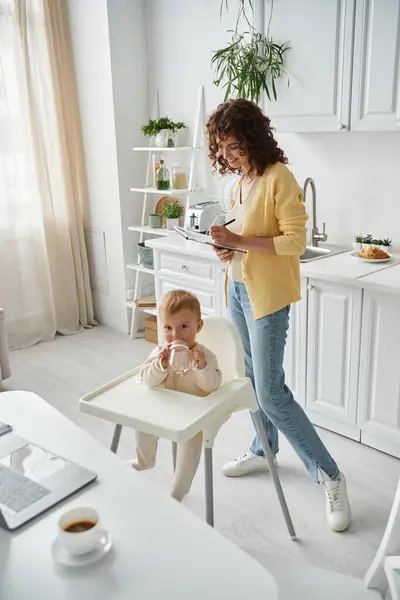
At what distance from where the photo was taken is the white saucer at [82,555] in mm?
934

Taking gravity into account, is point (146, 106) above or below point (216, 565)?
above

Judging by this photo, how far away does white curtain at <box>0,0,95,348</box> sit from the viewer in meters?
3.71

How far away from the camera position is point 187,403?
1.47 meters

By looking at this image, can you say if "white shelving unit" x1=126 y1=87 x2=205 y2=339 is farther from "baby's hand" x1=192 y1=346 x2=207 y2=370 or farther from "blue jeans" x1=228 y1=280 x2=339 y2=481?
"baby's hand" x1=192 y1=346 x2=207 y2=370

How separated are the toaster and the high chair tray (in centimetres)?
180

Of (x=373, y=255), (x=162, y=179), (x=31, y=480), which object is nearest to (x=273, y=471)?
(x=31, y=480)

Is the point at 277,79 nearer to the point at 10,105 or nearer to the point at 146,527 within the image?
the point at 10,105

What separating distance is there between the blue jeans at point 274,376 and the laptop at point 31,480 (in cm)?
93

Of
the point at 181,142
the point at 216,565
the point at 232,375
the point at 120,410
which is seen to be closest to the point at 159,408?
the point at 120,410

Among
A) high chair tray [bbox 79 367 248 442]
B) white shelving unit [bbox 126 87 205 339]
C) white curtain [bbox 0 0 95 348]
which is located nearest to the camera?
high chair tray [bbox 79 367 248 442]

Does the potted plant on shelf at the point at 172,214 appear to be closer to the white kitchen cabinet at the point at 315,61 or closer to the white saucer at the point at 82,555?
the white kitchen cabinet at the point at 315,61

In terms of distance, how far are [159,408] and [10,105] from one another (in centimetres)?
299

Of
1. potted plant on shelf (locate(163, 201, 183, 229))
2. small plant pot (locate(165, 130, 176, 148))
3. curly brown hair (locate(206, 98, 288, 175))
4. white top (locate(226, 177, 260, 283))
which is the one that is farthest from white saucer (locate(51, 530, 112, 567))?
small plant pot (locate(165, 130, 176, 148))

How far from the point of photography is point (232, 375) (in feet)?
5.75
